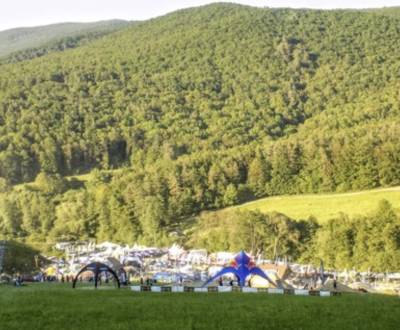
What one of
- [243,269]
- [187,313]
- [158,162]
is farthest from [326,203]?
[187,313]

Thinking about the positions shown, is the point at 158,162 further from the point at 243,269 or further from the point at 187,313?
the point at 187,313

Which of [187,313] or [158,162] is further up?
[158,162]

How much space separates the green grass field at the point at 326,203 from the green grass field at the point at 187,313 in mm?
70143

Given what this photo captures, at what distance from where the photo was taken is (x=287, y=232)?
92062 millimetres

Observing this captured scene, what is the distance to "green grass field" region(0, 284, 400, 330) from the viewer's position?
22891 mm

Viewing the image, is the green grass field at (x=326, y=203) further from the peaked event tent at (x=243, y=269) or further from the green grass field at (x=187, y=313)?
the green grass field at (x=187, y=313)

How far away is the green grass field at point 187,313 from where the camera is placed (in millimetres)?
22891

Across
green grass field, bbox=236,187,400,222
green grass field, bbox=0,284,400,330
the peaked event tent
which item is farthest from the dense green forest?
green grass field, bbox=0,284,400,330

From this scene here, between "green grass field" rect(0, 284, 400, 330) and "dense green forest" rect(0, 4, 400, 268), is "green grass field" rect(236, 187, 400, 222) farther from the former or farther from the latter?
"green grass field" rect(0, 284, 400, 330)

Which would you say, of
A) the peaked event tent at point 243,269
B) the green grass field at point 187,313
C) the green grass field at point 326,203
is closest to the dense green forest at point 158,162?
the green grass field at point 326,203

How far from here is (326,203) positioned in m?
112

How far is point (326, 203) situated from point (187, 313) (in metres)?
88.5

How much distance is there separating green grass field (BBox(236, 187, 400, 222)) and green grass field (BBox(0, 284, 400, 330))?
230ft

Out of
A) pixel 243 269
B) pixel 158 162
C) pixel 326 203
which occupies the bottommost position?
pixel 243 269
